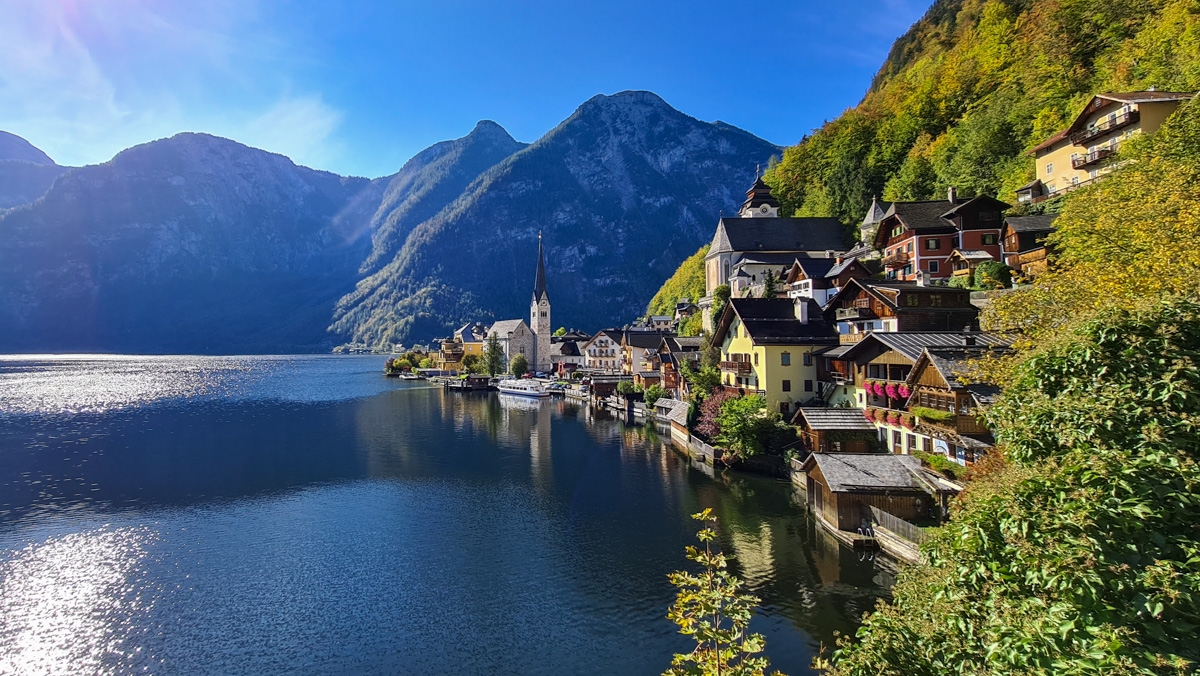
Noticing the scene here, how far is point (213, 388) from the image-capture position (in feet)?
363

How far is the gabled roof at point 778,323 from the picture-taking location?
41.9 metres

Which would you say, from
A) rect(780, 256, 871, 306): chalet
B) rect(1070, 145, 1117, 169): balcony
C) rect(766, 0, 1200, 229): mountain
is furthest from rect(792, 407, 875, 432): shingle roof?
rect(766, 0, 1200, 229): mountain

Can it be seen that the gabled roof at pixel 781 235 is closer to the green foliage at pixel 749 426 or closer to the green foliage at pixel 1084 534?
the green foliage at pixel 749 426

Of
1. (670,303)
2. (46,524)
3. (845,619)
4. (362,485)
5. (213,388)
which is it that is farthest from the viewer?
(670,303)

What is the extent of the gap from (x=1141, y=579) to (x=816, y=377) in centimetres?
3772

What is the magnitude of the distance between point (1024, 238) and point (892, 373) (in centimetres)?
1794

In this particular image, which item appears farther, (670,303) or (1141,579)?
(670,303)

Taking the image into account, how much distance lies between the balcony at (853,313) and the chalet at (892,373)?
3.69 m

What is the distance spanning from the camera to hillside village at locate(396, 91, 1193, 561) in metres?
26.2

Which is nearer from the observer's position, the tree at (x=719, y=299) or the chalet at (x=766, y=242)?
the tree at (x=719, y=299)

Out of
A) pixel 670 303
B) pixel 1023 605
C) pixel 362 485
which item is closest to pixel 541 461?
pixel 362 485

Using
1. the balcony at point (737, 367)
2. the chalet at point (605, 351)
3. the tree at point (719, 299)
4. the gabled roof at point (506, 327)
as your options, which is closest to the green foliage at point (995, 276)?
the balcony at point (737, 367)

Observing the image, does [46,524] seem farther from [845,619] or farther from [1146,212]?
[1146,212]

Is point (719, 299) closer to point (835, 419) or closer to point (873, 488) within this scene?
point (835, 419)
